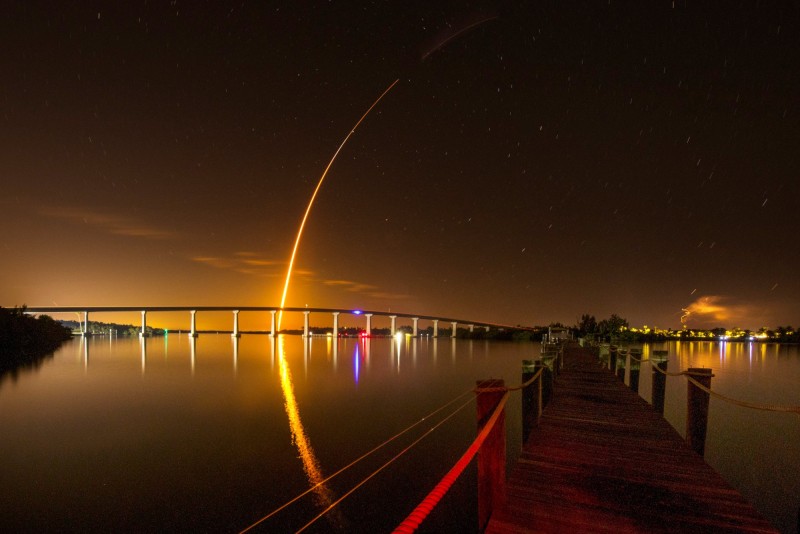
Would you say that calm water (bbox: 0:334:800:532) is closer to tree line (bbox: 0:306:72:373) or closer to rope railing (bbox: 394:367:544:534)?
rope railing (bbox: 394:367:544:534)

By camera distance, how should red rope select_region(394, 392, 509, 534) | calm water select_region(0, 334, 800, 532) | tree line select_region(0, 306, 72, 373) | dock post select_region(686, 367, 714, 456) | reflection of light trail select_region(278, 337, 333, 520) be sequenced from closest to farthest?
red rope select_region(394, 392, 509, 534)
dock post select_region(686, 367, 714, 456)
calm water select_region(0, 334, 800, 532)
reflection of light trail select_region(278, 337, 333, 520)
tree line select_region(0, 306, 72, 373)

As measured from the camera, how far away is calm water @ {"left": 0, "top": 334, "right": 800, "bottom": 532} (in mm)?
12219

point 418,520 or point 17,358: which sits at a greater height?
point 418,520

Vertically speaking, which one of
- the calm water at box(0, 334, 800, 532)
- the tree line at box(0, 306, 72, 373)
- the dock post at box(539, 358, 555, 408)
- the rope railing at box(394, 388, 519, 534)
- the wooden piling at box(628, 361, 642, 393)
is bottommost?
the tree line at box(0, 306, 72, 373)

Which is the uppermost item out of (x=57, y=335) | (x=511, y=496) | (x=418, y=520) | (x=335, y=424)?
(x=418, y=520)

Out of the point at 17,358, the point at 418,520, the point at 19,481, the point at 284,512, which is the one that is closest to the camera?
the point at 418,520

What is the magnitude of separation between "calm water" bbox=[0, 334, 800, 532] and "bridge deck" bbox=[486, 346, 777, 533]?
4.23 meters

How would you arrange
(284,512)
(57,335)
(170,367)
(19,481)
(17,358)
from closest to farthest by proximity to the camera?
(284,512)
(19,481)
(170,367)
(17,358)
(57,335)

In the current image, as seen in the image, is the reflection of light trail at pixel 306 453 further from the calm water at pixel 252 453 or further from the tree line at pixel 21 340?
the tree line at pixel 21 340

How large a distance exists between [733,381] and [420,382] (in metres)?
29.9

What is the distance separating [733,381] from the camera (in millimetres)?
44156

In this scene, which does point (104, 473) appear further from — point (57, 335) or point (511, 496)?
point (57, 335)

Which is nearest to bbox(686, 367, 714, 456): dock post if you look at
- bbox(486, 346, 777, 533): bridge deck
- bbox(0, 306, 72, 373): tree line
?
bbox(486, 346, 777, 533): bridge deck

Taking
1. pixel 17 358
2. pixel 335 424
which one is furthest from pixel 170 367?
pixel 335 424
